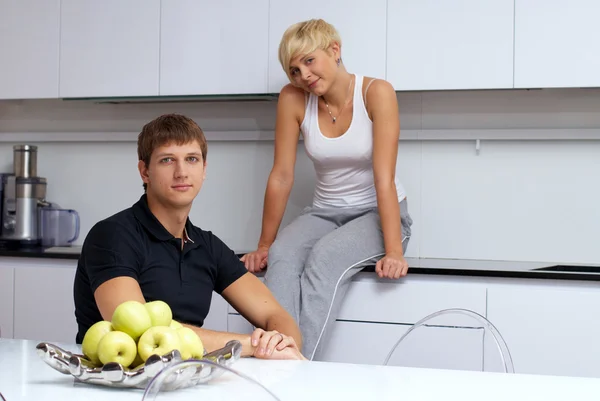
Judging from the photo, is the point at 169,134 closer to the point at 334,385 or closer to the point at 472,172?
the point at 334,385

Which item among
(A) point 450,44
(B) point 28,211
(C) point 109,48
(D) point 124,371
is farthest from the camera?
(B) point 28,211

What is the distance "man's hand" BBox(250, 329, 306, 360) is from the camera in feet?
4.41

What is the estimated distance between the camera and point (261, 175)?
324 cm

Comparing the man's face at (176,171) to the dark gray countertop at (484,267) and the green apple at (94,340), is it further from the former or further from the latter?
the dark gray countertop at (484,267)

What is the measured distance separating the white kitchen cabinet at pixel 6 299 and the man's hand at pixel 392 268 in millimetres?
1395

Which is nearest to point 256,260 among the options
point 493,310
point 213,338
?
point 493,310

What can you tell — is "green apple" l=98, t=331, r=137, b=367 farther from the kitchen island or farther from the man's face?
the kitchen island

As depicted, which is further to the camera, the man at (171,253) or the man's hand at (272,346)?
the man at (171,253)

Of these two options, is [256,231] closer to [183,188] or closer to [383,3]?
[383,3]

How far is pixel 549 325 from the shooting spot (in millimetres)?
2414

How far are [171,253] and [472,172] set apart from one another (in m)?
1.64

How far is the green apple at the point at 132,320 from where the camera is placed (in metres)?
1.00

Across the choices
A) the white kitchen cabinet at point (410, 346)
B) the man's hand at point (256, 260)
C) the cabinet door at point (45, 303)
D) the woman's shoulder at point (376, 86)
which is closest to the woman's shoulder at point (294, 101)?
the woman's shoulder at point (376, 86)

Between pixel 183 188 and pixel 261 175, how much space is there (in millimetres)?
1591
